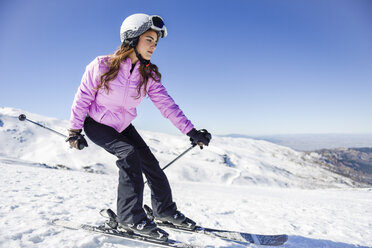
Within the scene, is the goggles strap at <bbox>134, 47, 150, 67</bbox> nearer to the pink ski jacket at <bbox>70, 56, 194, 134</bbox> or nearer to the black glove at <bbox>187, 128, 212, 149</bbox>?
the pink ski jacket at <bbox>70, 56, 194, 134</bbox>

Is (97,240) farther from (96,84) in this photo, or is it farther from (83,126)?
(96,84)

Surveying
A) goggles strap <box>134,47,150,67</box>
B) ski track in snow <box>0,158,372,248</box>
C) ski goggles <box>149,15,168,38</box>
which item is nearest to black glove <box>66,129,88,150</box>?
ski track in snow <box>0,158,372,248</box>

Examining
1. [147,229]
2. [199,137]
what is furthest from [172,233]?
[199,137]

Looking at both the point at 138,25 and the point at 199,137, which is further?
the point at 199,137

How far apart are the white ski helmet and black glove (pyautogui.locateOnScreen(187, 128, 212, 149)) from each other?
1.58m

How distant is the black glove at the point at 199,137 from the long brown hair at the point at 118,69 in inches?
38.9

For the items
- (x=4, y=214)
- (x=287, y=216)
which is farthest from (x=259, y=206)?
(x=4, y=214)

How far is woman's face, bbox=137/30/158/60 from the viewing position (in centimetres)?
299

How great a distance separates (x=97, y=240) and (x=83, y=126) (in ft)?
4.95

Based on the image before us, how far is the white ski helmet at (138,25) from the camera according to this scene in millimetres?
2963

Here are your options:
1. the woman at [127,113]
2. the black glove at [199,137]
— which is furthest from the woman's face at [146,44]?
the black glove at [199,137]

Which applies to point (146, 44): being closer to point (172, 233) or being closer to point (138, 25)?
point (138, 25)

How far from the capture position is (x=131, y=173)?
2.67 m

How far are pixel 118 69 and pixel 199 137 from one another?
1548 mm
